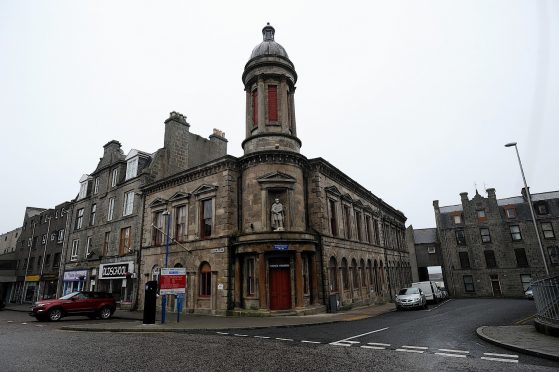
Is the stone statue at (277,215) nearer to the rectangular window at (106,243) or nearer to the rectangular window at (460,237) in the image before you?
the rectangular window at (106,243)

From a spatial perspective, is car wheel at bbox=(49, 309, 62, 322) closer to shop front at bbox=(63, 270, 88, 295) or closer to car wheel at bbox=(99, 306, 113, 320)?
car wheel at bbox=(99, 306, 113, 320)

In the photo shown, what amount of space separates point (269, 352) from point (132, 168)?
2506 centimetres

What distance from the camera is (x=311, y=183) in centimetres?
2247

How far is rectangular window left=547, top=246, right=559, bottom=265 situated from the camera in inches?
1578

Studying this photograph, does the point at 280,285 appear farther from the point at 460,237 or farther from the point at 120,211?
the point at 460,237

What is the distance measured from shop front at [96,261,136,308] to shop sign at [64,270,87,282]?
3.02 meters

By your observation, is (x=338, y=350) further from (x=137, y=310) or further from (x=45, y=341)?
(x=137, y=310)

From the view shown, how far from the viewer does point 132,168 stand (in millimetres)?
29250

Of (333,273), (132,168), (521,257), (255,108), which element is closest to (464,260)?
(521,257)

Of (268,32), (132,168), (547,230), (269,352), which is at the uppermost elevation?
(268,32)

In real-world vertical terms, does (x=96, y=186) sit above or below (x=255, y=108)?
below

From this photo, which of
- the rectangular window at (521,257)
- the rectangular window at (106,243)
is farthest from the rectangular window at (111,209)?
the rectangular window at (521,257)

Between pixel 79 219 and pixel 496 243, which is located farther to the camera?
pixel 496 243

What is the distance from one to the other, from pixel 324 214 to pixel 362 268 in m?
8.31
